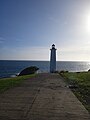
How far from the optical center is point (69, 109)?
807cm

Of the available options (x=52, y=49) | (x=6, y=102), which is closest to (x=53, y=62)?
(x=52, y=49)

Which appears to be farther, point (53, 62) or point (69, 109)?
point (53, 62)

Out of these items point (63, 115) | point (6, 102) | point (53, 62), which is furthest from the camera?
point (53, 62)

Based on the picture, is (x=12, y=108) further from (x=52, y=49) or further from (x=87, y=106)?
(x=52, y=49)

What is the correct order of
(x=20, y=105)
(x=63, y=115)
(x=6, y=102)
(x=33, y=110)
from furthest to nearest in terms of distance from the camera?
(x=6, y=102)
(x=20, y=105)
(x=33, y=110)
(x=63, y=115)

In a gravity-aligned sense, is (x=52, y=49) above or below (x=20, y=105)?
above

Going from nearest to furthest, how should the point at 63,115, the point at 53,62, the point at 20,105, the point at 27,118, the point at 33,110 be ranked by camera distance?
the point at 27,118 → the point at 63,115 → the point at 33,110 → the point at 20,105 → the point at 53,62

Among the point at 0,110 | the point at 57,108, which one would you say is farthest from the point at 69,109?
→ the point at 0,110

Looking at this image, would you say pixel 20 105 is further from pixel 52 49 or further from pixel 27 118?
pixel 52 49

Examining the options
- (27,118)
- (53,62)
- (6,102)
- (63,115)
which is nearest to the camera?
(27,118)

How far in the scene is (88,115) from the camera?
731 cm

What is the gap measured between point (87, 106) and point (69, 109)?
38.2 inches

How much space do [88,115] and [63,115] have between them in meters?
0.77

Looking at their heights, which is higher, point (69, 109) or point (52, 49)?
point (52, 49)
